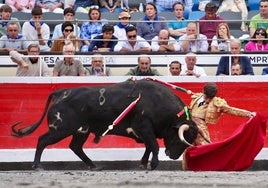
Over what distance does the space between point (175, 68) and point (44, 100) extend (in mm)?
1947

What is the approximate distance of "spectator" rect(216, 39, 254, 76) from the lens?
15516 mm

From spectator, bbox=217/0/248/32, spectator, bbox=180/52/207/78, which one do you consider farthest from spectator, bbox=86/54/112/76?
spectator, bbox=217/0/248/32

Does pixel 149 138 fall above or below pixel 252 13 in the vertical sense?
below

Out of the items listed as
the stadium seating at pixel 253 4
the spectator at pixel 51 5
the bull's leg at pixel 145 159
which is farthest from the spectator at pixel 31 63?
the stadium seating at pixel 253 4

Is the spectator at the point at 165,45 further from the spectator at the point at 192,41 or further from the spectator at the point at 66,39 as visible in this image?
the spectator at the point at 66,39

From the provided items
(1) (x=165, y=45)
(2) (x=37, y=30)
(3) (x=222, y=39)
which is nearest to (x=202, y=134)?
(3) (x=222, y=39)

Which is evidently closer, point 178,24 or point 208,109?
point 208,109

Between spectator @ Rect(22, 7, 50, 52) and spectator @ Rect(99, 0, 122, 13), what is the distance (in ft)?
5.09

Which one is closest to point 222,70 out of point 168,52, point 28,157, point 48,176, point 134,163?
point 168,52

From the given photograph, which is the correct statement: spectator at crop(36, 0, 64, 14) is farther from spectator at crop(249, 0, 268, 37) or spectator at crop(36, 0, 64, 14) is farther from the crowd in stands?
spectator at crop(249, 0, 268, 37)

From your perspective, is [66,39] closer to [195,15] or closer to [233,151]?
[195,15]

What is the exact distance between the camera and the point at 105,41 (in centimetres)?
1595

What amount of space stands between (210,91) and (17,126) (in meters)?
3.31

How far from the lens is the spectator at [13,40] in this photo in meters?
15.7
